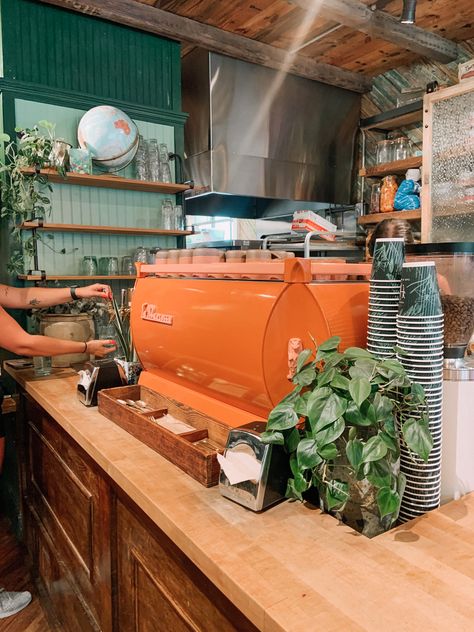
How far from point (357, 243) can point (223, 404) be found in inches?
145

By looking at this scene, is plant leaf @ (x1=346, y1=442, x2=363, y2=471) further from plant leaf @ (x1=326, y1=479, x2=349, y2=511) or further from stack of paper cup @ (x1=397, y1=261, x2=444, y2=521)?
stack of paper cup @ (x1=397, y1=261, x2=444, y2=521)

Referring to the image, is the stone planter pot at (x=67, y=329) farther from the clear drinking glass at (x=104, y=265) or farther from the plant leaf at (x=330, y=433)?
the plant leaf at (x=330, y=433)

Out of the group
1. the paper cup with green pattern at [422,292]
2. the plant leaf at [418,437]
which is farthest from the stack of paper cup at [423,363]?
the plant leaf at [418,437]

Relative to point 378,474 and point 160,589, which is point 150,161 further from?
point 378,474

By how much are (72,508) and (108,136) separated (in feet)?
7.59

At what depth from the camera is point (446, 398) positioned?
3.36 ft

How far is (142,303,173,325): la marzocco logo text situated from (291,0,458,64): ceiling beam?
99.2 inches

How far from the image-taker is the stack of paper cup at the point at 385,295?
1029mm

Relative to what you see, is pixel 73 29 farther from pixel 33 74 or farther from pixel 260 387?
pixel 260 387

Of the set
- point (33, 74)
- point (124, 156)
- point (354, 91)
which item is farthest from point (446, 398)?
point (354, 91)

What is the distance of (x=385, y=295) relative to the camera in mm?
1038

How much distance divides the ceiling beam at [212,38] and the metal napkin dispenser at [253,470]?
318cm

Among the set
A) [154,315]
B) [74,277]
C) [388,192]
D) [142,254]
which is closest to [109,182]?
[142,254]

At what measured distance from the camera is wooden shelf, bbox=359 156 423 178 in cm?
404
